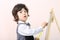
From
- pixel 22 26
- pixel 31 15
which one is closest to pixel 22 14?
pixel 22 26

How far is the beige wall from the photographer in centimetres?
Result: 122

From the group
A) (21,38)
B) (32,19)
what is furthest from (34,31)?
(32,19)

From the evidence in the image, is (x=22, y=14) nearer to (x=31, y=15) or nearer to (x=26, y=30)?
(x=26, y=30)

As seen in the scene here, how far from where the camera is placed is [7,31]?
4.02 ft

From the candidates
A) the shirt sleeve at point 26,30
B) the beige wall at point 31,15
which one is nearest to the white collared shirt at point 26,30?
the shirt sleeve at point 26,30

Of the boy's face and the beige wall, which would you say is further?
the beige wall

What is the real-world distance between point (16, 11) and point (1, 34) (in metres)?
0.35

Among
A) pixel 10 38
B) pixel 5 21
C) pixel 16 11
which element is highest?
pixel 16 11

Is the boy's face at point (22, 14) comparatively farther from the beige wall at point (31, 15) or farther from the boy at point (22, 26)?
the beige wall at point (31, 15)

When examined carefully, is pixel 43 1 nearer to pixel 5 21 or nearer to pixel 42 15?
pixel 42 15

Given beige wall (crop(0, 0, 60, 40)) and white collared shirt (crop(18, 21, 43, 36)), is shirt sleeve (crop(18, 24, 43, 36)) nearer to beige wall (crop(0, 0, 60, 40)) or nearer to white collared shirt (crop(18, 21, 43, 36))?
white collared shirt (crop(18, 21, 43, 36))

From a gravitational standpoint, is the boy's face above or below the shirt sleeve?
above

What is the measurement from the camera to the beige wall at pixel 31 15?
48.0 inches

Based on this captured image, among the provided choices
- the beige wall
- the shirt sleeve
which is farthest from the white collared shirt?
the beige wall
